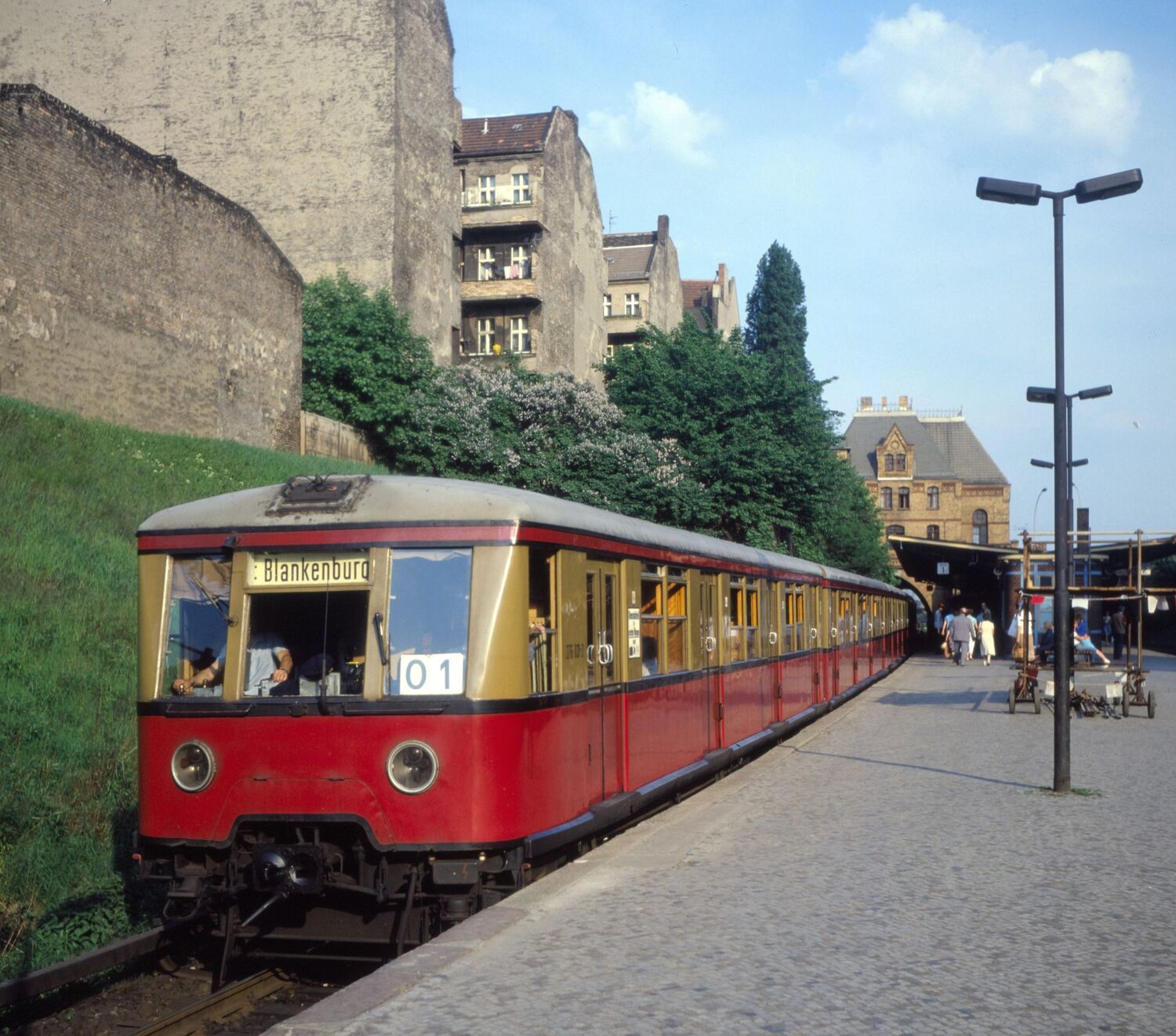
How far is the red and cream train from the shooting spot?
764 cm

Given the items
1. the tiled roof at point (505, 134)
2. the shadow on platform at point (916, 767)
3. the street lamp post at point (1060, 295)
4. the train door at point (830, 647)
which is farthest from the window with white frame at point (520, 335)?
the street lamp post at point (1060, 295)

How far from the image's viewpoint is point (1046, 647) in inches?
1040

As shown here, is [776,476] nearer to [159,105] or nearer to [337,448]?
[337,448]

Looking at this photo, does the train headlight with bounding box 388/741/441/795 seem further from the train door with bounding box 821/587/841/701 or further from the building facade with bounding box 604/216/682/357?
the building facade with bounding box 604/216/682/357

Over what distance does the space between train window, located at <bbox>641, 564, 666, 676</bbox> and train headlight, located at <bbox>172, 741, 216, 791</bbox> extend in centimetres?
397

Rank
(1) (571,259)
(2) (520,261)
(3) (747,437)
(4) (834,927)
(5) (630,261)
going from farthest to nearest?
(5) (630,261) < (1) (571,259) < (2) (520,261) < (3) (747,437) < (4) (834,927)

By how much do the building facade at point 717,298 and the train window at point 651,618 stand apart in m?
73.5

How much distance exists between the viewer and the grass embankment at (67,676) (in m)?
9.87

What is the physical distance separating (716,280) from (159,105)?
166 ft

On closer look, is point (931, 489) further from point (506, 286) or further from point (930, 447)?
point (506, 286)

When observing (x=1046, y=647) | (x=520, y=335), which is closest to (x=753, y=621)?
(x=1046, y=647)

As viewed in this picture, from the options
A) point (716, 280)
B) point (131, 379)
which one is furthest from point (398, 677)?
point (716, 280)

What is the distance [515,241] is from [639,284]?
16452 millimetres

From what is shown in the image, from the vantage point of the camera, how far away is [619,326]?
6631cm
